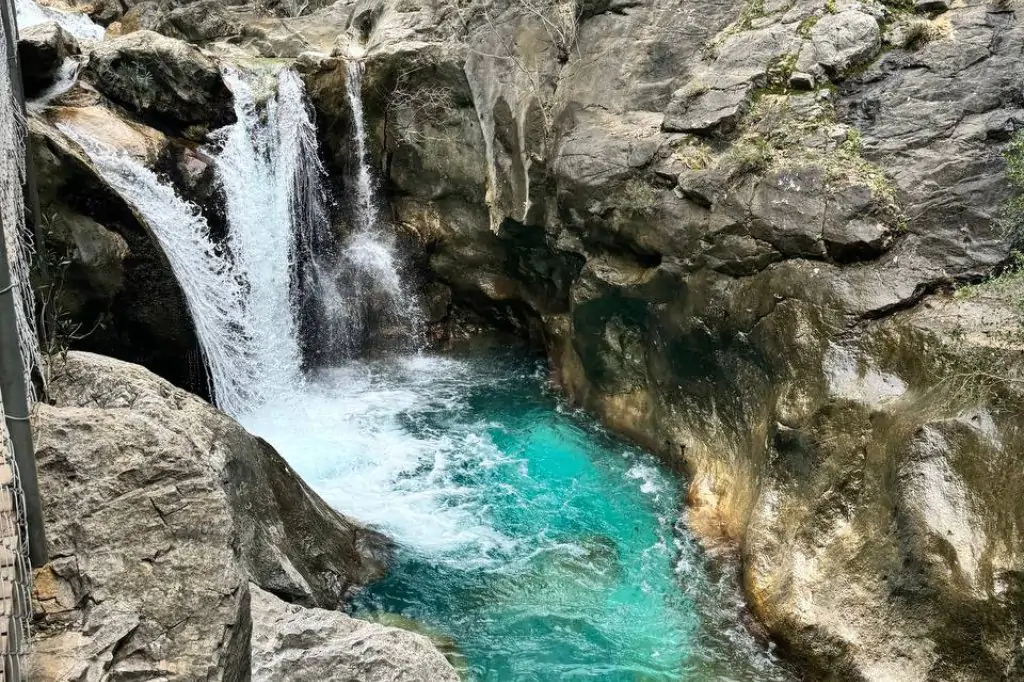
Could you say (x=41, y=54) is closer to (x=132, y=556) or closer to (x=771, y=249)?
(x=132, y=556)

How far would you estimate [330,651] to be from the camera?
518 centimetres

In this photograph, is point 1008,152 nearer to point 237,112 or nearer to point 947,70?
point 947,70

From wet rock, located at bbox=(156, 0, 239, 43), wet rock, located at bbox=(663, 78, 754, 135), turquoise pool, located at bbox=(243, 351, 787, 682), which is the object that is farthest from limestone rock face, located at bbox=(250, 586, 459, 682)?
wet rock, located at bbox=(156, 0, 239, 43)

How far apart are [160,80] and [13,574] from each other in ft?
34.1

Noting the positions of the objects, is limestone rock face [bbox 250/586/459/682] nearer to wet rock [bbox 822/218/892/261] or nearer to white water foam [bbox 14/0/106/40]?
wet rock [bbox 822/218/892/261]

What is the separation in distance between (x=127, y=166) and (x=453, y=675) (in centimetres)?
841

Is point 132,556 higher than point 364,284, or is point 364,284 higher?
point 132,556

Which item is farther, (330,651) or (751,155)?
(751,155)

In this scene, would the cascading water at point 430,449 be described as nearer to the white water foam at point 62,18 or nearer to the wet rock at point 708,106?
the wet rock at point 708,106

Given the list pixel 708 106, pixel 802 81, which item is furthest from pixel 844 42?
pixel 708 106

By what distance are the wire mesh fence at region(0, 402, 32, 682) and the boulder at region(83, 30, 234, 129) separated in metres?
9.62

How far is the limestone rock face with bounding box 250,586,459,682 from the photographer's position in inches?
198

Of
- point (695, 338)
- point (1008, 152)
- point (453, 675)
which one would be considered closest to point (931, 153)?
point (1008, 152)

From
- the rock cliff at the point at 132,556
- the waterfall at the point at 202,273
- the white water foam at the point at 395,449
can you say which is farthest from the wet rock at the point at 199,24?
the rock cliff at the point at 132,556
